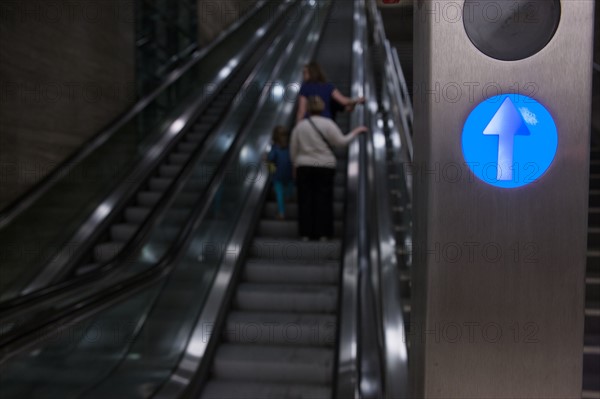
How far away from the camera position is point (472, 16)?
820mm

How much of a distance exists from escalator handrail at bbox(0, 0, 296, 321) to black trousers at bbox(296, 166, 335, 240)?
121cm

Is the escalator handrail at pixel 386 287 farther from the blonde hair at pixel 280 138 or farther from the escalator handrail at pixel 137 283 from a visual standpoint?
the escalator handrail at pixel 137 283

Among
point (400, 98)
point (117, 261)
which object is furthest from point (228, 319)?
point (400, 98)

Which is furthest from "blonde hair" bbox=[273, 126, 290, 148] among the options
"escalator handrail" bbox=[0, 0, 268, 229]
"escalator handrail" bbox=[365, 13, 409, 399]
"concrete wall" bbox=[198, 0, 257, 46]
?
"concrete wall" bbox=[198, 0, 257, 46]

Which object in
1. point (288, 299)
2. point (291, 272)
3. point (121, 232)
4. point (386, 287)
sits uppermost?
point (121, 232)

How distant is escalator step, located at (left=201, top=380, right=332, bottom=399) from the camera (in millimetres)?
3482

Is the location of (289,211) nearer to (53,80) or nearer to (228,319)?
(228,319)

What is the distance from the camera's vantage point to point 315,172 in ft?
17.4

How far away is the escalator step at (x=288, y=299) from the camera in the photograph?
4.40 m

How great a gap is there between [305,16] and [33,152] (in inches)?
320

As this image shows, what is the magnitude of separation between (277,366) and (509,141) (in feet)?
10.5

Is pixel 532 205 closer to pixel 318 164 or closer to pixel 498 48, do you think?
pixel 498 48

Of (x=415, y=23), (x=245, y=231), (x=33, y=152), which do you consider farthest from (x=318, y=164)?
(x=415, y=23)

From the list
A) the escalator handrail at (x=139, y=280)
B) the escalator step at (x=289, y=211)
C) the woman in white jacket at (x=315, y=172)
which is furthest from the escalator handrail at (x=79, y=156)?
the woman in white jacket at (x=315, y=172)
